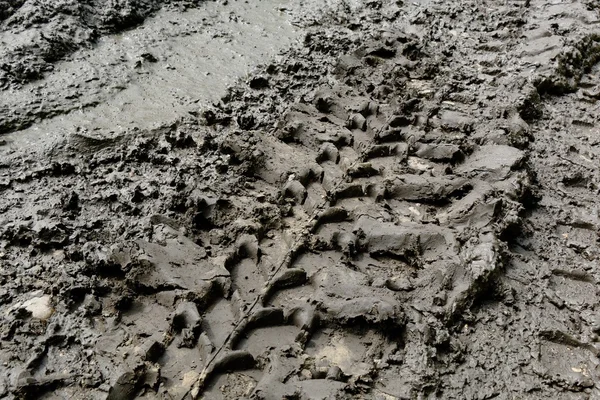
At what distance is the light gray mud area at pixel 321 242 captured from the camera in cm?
189

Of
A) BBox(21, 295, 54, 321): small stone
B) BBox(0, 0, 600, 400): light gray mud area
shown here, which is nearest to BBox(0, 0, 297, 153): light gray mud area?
BBox(0, 0, 600, 400): light gray mud area

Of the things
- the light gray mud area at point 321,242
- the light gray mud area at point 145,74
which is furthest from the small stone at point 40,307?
the light gray mud area at point 145,74

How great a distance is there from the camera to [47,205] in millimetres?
2543

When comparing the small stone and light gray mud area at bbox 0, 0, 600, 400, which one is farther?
the small stone

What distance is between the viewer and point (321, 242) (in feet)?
7.73

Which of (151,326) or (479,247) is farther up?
(479,247)

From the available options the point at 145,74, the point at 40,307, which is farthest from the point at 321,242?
the point at 145,74

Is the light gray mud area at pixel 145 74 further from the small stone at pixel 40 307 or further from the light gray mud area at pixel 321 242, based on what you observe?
the small stone at pixel 40 307

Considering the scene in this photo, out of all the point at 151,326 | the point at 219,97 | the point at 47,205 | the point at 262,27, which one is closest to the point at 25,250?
the point at 47,205

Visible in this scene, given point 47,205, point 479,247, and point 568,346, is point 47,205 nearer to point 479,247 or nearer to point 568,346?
point 479,247

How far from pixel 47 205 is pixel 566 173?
2.59m

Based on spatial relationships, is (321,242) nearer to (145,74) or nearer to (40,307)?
(40,307)

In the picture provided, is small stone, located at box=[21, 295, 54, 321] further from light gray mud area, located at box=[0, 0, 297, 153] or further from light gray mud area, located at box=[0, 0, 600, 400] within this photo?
light gray mud area, located at box=[0, 0, 297, 153]

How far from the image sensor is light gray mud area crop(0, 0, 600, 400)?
1892mm
